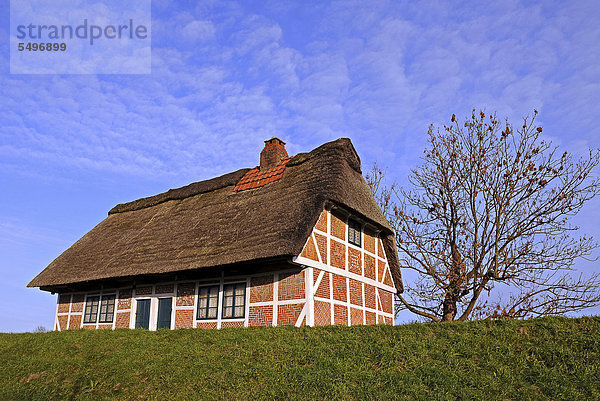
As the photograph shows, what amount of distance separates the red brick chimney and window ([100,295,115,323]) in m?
8.32

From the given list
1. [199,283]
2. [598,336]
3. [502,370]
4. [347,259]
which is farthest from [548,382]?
[199,283]

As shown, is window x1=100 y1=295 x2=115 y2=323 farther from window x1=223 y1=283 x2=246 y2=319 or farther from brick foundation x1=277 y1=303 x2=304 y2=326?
brick foundation x1=277 y1=303 x2=304 y2=326

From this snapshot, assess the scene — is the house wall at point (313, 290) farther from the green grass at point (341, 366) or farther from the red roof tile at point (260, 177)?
the red roof tile at point (260, 177)

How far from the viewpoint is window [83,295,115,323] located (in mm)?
20062

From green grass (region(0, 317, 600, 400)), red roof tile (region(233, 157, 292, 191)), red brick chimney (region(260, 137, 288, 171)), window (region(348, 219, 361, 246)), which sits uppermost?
red brick chimney (region(260, 137, 288, 171))

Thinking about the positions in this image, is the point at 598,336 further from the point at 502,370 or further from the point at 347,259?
the point at 347,259

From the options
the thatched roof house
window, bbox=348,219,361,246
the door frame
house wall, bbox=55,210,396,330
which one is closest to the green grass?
house wall, bbox=55,210,396,330

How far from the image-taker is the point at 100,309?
2047 cm

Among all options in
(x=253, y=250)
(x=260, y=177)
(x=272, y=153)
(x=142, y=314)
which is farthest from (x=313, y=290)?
(x=272, y=153)

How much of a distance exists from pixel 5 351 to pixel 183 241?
21.3ft

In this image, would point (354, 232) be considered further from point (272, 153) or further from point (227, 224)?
point (272, 153)

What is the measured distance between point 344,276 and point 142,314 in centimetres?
805

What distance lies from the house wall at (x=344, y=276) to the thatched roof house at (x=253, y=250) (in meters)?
0.04

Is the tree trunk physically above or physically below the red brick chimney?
below
